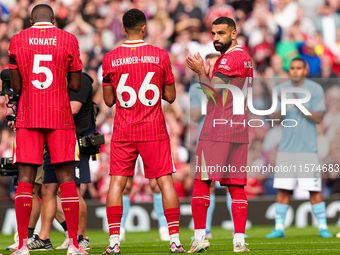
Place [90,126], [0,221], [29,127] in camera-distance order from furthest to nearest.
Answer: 1. [0,221]
2. [90,126]
3. [29,127]

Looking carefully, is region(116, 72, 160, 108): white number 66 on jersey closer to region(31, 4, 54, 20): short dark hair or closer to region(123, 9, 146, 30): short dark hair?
region(123, 9, 146, 30): short dark hair

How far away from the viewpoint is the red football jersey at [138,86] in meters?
7.52

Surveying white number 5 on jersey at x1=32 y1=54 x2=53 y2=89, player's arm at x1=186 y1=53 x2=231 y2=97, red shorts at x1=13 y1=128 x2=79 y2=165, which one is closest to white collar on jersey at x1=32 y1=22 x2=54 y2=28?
white number 5 on jersey at x1=32 y1=54 x2=53 y2=89

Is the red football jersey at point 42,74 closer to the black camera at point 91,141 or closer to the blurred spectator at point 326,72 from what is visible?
the black camera at point 91,141

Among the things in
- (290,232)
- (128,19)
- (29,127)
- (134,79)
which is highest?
(128,19)

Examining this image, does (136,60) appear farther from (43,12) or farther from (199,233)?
(199,233)

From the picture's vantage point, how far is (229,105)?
25.2ft

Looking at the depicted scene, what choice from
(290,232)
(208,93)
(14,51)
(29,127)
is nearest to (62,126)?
(29,127)

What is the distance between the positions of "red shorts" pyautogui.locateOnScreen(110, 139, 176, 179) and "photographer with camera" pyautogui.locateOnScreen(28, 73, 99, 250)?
4.47 feet

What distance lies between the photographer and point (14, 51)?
284 inches

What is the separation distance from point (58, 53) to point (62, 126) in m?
0.69

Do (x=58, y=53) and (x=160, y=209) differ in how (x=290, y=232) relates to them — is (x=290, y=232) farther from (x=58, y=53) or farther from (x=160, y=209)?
(x=58, y=53)

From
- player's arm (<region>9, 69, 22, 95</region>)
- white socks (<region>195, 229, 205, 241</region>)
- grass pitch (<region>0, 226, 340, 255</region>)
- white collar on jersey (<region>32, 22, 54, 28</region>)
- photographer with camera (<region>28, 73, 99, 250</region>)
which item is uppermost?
white collar on jersey (<region>32, 22, 54, 28</region>)

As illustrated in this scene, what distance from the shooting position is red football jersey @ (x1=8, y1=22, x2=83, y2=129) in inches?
282
